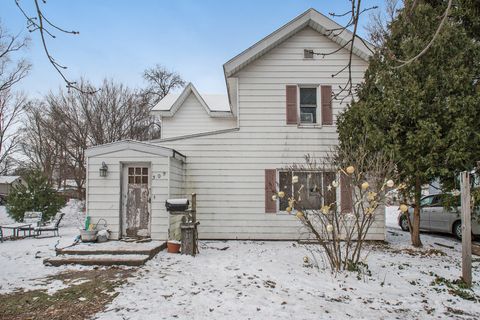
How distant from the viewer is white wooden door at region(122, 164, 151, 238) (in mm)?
8695

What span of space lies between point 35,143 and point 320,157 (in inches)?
990

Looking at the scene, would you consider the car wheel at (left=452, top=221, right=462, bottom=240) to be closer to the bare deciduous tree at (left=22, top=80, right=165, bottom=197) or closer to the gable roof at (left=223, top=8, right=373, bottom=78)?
the gable roof at (left=223, top=8, right=373, bottom=78)

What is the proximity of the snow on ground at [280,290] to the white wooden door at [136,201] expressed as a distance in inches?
51.6

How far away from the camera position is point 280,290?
5.25 meters

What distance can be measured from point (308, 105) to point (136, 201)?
5875 mm

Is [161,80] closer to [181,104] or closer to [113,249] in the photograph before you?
[181,104]

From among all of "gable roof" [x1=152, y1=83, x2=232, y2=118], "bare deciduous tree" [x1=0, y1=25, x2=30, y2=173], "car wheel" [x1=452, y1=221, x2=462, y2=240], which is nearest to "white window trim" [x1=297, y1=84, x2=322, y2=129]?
"gable roof" [x1=152, y1=83, x2=232, y2=118]

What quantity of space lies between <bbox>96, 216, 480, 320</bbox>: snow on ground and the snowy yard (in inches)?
0.5

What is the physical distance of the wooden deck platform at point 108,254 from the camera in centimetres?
673

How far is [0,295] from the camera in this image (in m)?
4.98

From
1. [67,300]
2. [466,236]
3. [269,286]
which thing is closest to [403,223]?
[466,236]

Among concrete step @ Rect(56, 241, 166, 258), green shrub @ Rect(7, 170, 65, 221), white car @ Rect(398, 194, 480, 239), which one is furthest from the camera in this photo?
green shrub @ Rect(7, 170, 65, 221)

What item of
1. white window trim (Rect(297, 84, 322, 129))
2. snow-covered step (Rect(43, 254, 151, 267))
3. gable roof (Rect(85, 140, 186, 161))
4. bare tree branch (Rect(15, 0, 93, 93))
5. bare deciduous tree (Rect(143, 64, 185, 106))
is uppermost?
bare deciduous tree (Rect(143, 64, 185, 106))

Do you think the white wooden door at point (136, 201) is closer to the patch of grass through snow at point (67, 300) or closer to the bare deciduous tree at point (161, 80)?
the patch of grass through snow at point (67, 300)
